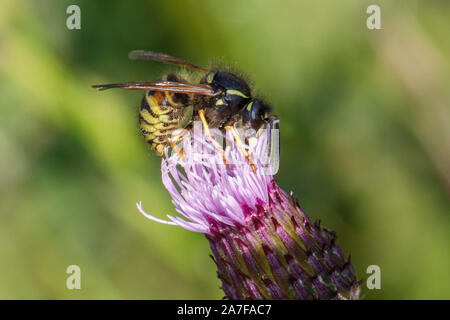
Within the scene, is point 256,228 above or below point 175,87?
below

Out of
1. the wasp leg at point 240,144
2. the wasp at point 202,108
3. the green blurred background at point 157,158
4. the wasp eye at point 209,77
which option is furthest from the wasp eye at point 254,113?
the green blurred background at point 157,158

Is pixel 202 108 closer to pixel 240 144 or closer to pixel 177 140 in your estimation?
pixel 177 140

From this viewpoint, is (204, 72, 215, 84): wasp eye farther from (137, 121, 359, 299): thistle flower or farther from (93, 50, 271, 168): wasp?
(137, 121, 359, 299): thistle flower

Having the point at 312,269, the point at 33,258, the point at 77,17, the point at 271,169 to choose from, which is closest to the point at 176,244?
the point at 33,258

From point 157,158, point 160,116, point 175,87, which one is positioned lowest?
point 157,158

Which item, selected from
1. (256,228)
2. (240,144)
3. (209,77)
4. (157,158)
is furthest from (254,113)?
(157,158)
